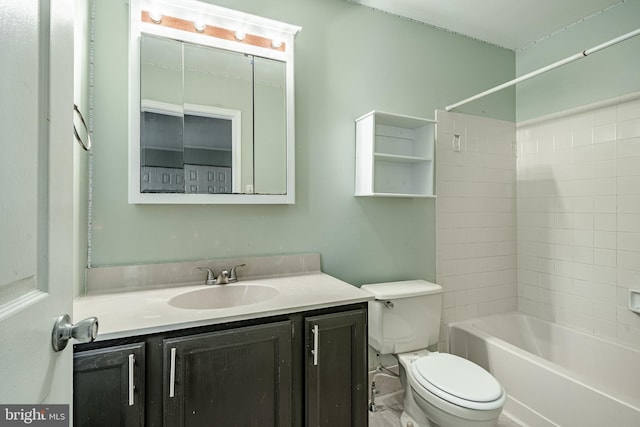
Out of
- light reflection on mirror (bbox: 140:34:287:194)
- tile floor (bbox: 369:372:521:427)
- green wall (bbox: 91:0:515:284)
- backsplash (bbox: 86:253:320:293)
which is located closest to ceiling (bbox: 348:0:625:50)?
green wall (bbox: 91:0:515:284)

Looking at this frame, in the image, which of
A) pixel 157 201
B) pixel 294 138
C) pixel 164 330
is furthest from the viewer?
pixel 294 138

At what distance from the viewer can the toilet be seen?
1289 mm

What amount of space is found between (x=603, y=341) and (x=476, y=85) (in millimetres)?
1964

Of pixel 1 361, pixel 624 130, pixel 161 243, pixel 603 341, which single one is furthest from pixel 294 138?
pixel 603 341

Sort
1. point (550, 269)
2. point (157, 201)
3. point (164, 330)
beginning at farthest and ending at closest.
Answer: point (550, 269)
point (157, 201)
point (164, 330)

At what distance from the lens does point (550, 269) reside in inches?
90.0

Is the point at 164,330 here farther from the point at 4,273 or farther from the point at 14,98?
the point at 14,98

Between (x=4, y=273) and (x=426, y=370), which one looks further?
(x=426, y=370)

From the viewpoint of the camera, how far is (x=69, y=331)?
0.60 m

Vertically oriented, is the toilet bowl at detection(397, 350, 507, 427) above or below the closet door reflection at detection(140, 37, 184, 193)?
below

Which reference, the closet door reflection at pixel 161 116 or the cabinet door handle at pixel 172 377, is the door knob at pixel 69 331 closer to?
the cabinet door handle at pixel 172 377

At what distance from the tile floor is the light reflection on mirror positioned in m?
1.37

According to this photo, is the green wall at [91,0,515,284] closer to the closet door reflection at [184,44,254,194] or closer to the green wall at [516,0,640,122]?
the closet door reflection at [184,44,254,194]

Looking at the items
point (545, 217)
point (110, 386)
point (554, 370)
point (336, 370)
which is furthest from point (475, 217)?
point (110, 386)
